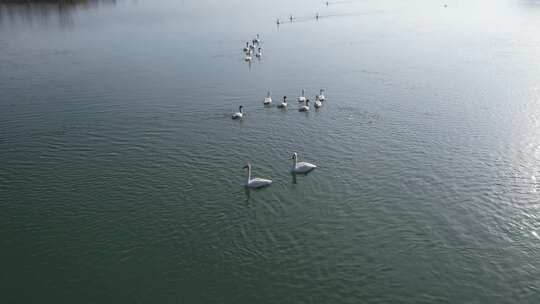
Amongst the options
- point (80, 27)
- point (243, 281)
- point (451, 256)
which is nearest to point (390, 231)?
point (451, 256)

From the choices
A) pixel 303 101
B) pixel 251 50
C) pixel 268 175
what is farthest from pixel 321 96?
pixel 251 50

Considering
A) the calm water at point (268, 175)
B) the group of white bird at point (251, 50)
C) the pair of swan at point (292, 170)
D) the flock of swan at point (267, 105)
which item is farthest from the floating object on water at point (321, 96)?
the group of white bird at point (251, 50)

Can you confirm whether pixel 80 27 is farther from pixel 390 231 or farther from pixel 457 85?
pixel 390 231

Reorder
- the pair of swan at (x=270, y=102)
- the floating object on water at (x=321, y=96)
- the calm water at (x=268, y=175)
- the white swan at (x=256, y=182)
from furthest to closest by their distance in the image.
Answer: the floating object on water at (x=321, y=96) → the pair of swan at (x=270, y=102) → the white swan at (x=256, y=182) → the calm water at (x=268, y=175)

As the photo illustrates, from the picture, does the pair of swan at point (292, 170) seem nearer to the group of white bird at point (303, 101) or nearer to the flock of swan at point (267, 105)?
the flock of swan at point (267, 105)

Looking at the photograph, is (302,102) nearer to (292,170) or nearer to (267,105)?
(267,105)

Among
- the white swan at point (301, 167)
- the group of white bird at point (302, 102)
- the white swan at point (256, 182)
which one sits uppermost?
the group of white bird at point (302, 102)
